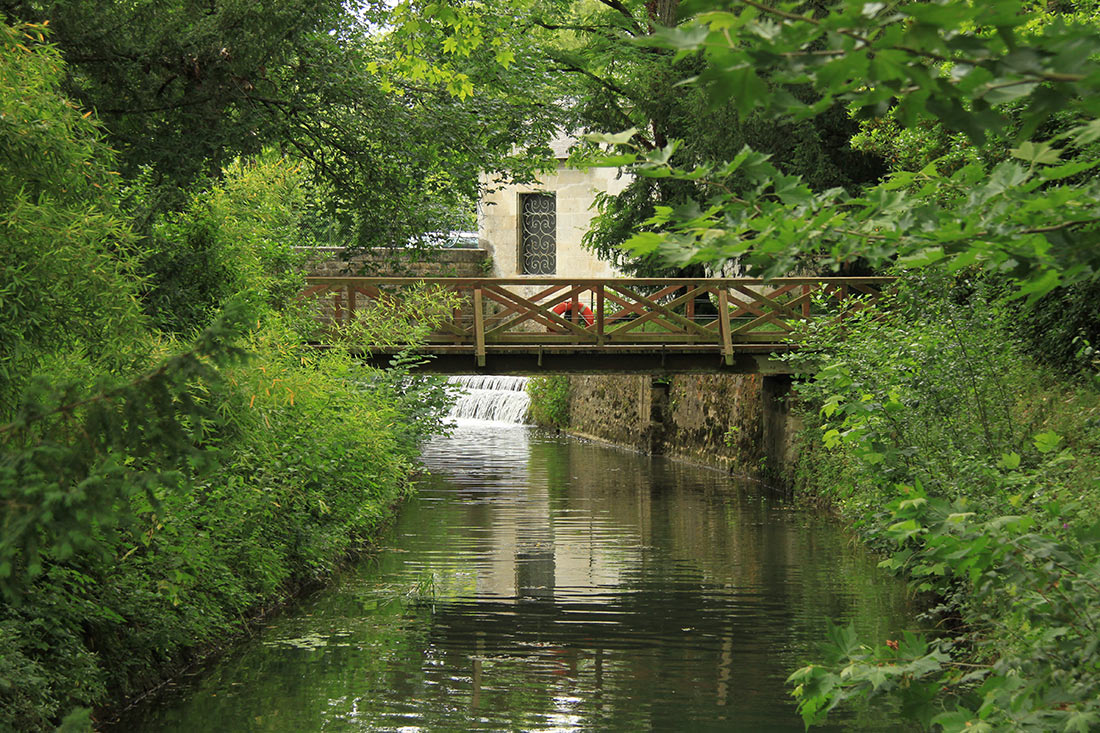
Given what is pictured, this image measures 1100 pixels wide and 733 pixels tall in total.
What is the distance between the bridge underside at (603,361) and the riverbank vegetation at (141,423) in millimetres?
3651

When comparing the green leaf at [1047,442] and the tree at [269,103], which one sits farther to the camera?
the tree at [269,103]

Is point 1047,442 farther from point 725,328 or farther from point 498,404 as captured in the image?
point 498,404

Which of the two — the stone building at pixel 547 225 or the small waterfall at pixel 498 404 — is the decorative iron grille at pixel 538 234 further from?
the small waterfall at pixel 498 404

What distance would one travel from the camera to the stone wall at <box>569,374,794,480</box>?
739 inches

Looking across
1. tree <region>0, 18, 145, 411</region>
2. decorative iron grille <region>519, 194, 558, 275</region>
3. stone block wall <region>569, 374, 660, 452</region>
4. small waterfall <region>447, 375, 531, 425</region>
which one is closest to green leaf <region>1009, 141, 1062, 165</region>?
tree <region>0, 18, 145, 411</region>

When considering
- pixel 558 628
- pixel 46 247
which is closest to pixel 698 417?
pixel 558 628

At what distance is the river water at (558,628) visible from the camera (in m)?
7.14

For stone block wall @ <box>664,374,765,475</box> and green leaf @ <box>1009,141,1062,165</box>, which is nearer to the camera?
green leaf @ <box>1009,141,1062,165</box>

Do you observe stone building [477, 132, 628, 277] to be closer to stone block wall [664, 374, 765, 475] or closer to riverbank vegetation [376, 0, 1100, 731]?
stone block wall [664, 374, 765, 475]

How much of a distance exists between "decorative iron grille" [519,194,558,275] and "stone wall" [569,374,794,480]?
4.38m

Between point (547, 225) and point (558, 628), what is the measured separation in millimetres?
24344

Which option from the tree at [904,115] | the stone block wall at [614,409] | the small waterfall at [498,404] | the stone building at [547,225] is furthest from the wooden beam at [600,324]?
the small waterfall at [498,404]

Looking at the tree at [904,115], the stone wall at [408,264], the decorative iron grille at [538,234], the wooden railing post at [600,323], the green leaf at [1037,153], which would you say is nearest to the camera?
the tree at [904,115]

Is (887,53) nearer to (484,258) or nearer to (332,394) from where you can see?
(332,394)
